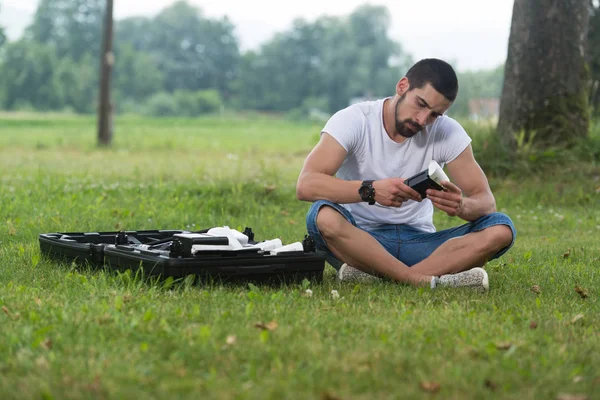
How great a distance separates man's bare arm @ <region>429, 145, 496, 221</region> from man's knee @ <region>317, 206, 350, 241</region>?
0.54 m

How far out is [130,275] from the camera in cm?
452

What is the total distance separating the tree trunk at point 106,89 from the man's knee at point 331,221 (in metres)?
16.2

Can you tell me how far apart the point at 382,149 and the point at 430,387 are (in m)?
2.33

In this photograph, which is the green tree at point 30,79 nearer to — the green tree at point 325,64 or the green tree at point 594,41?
the green tree at point 325,64

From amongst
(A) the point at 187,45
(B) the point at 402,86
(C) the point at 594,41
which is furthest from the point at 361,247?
(A) the point at 187,45

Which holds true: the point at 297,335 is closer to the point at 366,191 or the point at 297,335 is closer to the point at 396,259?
the point at 366,191

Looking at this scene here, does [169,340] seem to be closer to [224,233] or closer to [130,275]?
[130,275]

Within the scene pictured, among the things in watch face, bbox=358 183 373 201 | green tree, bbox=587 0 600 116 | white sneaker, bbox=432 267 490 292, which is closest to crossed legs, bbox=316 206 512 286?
white sneaker, bbox=432 267 490 292

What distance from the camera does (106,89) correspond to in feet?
67.3

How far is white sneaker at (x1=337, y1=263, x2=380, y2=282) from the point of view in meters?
4.89

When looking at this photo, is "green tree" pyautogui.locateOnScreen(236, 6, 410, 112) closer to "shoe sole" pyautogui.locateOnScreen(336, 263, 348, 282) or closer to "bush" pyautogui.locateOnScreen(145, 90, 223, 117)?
"bush" pyautogui.locateOnScreen(145, 90, 223, 117)

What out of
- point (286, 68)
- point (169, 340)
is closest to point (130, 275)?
point (169, 340)

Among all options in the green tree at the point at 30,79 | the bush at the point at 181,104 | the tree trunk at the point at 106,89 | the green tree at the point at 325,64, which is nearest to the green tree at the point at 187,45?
the green tree at the point at 325,64

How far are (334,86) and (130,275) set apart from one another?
90.5 m
